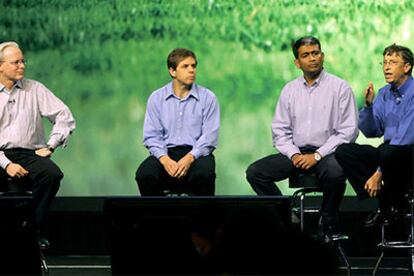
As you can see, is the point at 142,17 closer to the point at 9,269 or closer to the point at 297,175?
the point at 297,175

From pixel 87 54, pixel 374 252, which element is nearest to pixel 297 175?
pixel 374 252

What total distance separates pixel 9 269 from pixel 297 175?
244 centimetres

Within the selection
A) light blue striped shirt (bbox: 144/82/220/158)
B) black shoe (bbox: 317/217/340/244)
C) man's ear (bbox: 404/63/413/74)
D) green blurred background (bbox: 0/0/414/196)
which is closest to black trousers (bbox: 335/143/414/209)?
black shoe (bbox: 317/217/340/244)

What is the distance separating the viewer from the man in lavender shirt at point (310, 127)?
5984 millimetres

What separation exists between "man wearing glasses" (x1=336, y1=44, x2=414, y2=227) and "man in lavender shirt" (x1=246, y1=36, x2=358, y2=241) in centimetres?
12

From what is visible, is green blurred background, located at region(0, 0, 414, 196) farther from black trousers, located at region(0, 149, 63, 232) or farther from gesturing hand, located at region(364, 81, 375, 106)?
black trousers, located at region(0, 149, 63, 232)

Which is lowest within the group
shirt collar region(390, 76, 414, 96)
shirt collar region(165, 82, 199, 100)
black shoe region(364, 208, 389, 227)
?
black shoe region(364, 208, 389, 227)

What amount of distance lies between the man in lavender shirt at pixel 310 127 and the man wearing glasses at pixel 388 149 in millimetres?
120

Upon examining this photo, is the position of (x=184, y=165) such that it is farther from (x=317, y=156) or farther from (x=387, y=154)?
(x=387, y=154)

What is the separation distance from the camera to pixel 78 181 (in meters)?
7.56

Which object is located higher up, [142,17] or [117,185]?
[142,17]

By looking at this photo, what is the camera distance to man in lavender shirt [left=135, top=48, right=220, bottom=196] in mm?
6016

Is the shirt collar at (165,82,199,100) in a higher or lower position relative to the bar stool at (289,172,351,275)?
higher

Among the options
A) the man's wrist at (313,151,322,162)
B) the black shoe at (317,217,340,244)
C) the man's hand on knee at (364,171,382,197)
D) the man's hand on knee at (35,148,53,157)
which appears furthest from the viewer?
the man's hand on knee at (35,148,53,157)
